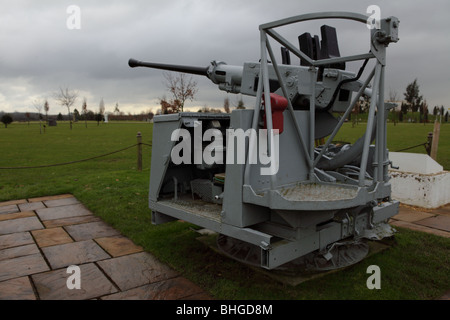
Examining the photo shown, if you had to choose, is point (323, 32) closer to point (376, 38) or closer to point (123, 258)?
point (376, 38)

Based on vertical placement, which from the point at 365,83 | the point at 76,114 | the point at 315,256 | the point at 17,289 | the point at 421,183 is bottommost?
the point at 17,289

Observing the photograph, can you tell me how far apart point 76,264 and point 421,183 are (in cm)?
535

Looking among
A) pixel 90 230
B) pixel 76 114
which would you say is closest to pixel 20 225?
pixel 90 230

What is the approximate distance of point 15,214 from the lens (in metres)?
5.95

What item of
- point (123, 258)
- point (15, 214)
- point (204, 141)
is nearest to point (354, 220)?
point (204, 141)

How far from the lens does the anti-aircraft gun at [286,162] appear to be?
114 inches

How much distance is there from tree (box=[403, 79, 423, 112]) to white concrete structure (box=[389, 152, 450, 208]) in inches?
2784

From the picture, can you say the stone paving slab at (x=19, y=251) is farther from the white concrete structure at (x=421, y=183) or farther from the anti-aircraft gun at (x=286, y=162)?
the white concrete structure at (x=421, y=183)

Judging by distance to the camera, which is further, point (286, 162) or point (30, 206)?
point (30, 206)

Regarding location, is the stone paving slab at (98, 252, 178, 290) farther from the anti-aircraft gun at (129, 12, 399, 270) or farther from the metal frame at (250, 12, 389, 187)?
the metal frame at (250, 12, 389, 187)

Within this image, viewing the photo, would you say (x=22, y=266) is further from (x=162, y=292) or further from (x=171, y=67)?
(x=171, y=67)

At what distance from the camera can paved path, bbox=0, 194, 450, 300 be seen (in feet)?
10.8

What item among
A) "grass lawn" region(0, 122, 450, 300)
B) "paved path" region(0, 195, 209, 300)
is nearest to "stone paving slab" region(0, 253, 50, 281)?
"paved path" region(0, 195, 209, 300)

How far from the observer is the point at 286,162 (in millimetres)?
3279
